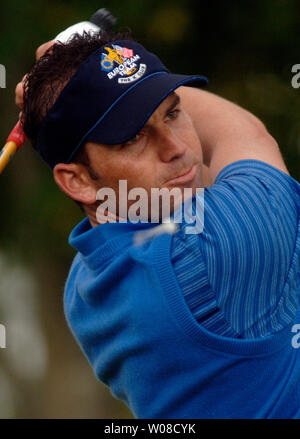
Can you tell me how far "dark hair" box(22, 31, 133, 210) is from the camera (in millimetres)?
1960

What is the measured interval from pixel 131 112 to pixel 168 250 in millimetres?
385

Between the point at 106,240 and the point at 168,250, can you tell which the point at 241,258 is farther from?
the point at 106,240

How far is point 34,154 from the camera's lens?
7051 mm

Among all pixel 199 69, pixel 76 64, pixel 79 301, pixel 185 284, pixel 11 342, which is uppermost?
pixel 76 64

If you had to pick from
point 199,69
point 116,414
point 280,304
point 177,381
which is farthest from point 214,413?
point 116,414

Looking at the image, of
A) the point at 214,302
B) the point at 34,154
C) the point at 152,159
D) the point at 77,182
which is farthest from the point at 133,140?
the point at 34,154

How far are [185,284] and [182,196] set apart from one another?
0.27 m

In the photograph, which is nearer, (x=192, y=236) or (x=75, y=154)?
(x=192, y=236)

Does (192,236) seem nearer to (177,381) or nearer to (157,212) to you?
(157,212)

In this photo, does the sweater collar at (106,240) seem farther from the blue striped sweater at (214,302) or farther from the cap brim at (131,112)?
the cap brim at (131,112)

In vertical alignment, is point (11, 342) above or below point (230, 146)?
below

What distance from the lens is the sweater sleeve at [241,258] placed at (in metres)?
1.72

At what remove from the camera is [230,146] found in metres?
2.07

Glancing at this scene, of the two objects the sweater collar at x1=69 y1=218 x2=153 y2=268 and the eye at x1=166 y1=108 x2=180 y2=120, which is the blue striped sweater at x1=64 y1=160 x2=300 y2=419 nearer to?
the sweater collar at x1=69 y1=218 x2=153 y2=268
